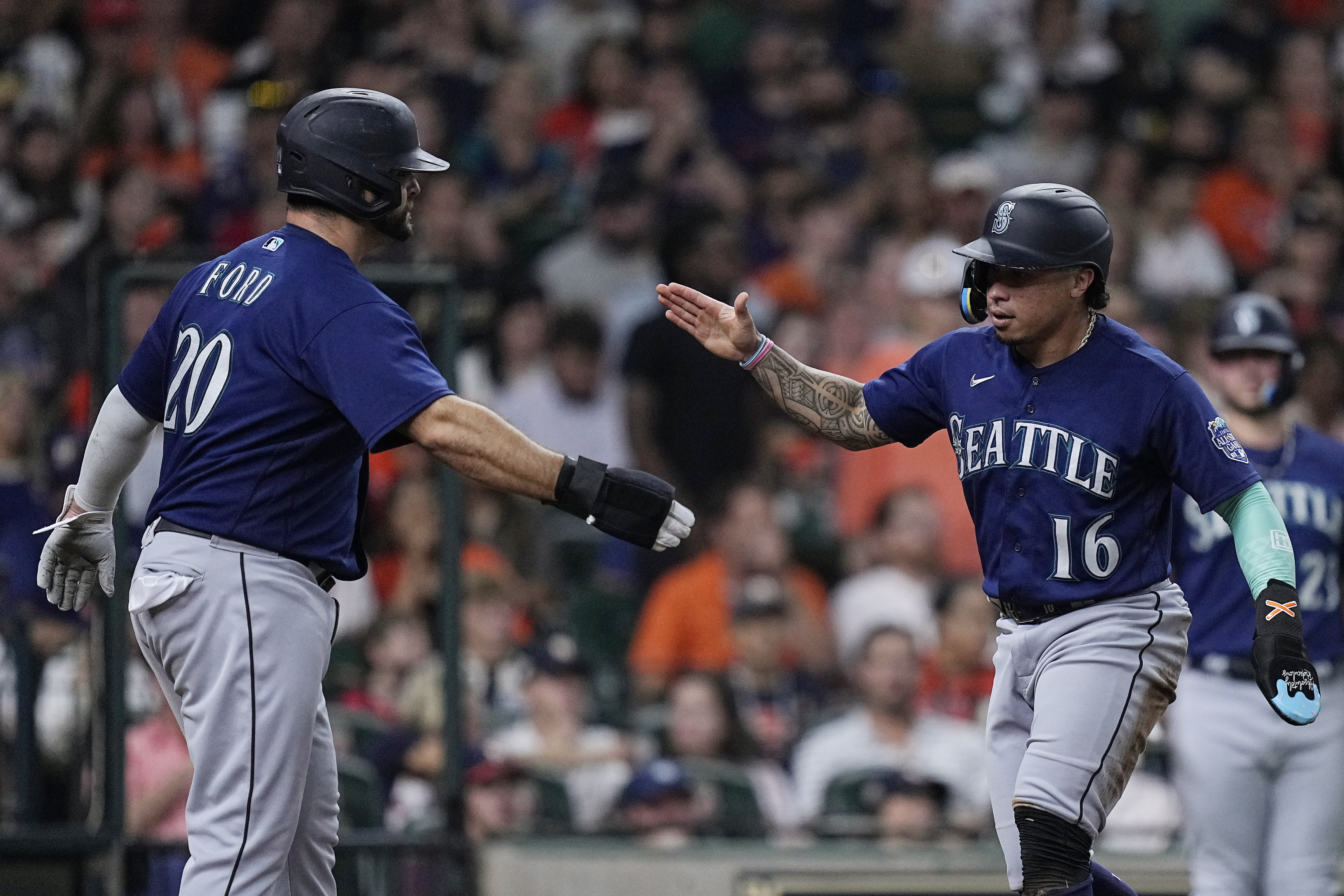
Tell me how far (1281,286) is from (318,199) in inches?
292

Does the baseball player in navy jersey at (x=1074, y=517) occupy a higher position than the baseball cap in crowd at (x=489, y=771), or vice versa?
the baseball player in navy jersey at (x=1074, y=517)

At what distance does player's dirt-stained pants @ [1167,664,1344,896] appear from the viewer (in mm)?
5613

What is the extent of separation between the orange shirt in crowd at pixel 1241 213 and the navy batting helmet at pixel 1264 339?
5.43 m

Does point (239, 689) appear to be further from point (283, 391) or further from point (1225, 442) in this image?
point (1225, 442)

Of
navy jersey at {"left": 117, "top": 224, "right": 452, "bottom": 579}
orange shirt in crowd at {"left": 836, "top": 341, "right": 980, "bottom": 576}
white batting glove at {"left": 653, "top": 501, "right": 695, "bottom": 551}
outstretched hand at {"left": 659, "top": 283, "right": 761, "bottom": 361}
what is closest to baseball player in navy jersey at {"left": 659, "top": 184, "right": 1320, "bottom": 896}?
outstretched hand at {"left": 659, "top": 283, "right": 761, "bottom": 361}

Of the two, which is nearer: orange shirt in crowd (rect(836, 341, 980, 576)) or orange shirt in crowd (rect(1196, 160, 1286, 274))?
orange shirt in crowd (rect(836, 341, 980, 576))

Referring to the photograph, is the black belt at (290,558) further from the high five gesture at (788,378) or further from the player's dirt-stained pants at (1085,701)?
the player's dirt-stained pants at (1085,701)

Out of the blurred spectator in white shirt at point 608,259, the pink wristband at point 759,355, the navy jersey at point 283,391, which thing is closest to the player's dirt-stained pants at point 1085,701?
the pink wristband at point 759,355

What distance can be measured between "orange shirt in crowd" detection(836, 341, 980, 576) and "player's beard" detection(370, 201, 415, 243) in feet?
15.0

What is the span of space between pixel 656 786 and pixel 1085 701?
3118 mm

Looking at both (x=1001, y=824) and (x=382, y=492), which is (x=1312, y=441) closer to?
(x=1001, y=824)

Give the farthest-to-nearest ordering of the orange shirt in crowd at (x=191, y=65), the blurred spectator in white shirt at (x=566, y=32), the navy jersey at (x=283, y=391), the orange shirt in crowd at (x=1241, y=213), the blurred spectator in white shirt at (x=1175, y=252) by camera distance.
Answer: the blurred spectator in white shirt at (x=566, y=32)
the orange shirt in crowd at (x=1241, y=213)
the blurred spectator in white shirt at (x=1175, y=252)
the orange shirt in crowd at (x=191, y=65)
the navy jersey at (x=283, y=391)

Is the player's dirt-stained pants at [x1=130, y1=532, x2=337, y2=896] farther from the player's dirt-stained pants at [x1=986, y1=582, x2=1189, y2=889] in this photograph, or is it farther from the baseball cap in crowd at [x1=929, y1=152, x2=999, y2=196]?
the baseball cap in crowd at [x1=929, y1=152, x2=999, y2=196]

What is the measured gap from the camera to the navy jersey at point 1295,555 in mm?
5734
